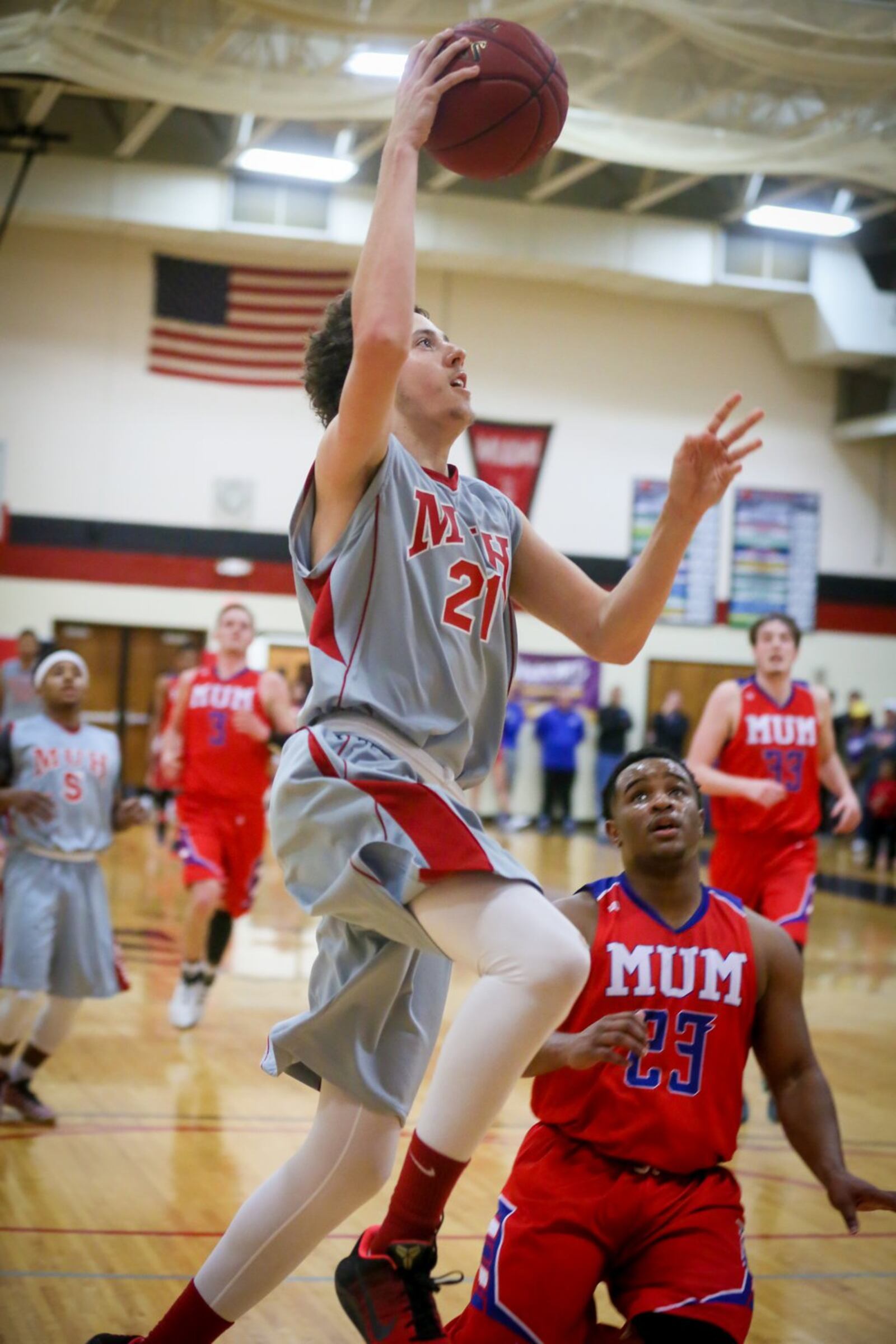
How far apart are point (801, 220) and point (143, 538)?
8.91m

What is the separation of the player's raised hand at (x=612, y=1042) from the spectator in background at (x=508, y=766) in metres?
15.5

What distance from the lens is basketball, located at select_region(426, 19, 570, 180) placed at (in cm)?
273

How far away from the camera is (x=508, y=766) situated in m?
18.8

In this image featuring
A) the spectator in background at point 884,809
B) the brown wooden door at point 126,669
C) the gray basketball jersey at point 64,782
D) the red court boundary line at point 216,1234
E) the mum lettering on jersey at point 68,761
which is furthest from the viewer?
the brown wooden door at point 126,669

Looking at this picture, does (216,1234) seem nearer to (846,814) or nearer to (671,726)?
(846,814)

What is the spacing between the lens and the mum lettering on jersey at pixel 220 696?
7.23 m

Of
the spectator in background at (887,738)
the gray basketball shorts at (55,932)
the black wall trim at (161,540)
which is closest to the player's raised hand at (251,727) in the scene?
the gray basketball shorts at (55,932)

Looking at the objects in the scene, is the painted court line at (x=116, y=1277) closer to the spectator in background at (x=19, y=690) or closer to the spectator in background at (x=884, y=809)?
the spectator in background at (x=19, y=690)

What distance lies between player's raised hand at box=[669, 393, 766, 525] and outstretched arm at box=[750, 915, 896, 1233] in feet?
3.18

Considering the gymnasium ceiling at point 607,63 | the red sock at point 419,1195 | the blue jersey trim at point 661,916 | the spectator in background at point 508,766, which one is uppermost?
the gymnasium ceiling at point 607,63

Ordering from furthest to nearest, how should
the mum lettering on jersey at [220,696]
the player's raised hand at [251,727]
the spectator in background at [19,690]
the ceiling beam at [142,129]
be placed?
the ceiling beam at [142,129] → the spectator in background at [19,690] → the mum lettering on jersey at [220,696] → the player's raised hand at [251,727]

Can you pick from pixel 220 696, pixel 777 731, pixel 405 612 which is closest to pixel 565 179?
pixel 220 696

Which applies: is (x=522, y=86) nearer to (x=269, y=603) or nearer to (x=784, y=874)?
(x=784, y=874)

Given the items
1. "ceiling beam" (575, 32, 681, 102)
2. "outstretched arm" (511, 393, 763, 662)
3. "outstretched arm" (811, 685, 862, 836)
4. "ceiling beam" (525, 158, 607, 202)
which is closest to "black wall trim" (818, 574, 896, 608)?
"ceiling beam" (525, 158, 607, 202)
